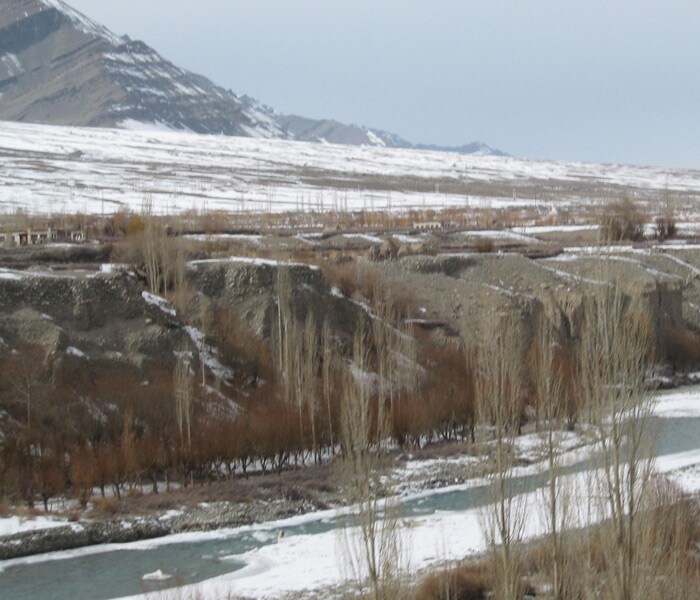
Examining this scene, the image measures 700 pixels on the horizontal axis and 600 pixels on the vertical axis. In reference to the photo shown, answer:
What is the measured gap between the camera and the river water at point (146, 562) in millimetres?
16547

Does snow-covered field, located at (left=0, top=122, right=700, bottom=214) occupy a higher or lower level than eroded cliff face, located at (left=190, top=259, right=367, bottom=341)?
higher

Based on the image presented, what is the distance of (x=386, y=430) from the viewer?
2386cm

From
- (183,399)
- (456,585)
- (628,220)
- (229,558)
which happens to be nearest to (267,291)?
(183,399)

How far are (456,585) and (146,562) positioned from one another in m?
5.96

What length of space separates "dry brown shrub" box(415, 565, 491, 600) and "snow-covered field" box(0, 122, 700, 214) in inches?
1598

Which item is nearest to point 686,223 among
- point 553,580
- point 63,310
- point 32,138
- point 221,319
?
point 221,319

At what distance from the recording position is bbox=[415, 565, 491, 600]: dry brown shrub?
15031mm

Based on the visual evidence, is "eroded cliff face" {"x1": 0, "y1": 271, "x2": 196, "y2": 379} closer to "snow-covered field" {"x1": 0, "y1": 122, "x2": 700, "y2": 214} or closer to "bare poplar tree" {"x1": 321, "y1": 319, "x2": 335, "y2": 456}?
"bare poplar tree" {"x1": 321, "y1": 319, "x2": 335, "y2": 456}

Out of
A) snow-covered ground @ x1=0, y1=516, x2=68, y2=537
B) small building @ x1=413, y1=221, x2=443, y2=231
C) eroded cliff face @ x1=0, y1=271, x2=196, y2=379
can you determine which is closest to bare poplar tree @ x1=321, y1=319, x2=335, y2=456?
eroded cliff face @ x1=0, y1=271, x2=196, y2=379

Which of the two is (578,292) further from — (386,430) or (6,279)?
(6,279)

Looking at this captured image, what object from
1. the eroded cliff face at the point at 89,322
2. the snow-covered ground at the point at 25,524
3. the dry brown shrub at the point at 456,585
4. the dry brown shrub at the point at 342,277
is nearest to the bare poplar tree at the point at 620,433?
the dry brown shrub at the point at 456,585

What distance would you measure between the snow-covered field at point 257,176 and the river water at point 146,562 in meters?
35.6

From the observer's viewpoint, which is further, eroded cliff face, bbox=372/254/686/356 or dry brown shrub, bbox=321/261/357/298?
eroded cliff face, bbox=372/254/686/356

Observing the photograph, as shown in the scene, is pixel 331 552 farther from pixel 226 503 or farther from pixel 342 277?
pixel 342 277
